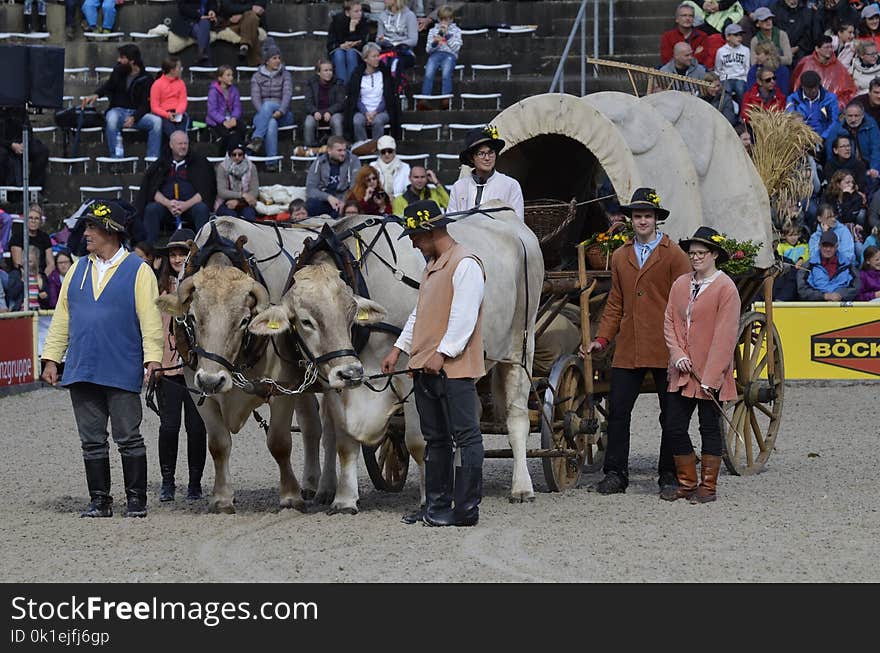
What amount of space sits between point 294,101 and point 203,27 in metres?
2.01

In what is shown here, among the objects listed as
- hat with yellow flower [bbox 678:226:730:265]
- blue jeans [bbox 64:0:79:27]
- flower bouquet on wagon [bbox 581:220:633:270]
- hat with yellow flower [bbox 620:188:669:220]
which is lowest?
flower bouquet on wagon [bbox 581:220:633:270]

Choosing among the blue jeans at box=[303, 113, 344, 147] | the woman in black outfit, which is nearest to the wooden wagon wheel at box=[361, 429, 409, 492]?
the blue jeans at box=[303, 113, 344, 147]

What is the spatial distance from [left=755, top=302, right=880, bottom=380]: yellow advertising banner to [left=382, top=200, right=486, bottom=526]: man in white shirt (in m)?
8.92

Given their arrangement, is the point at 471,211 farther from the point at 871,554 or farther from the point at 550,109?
the point at 871,554

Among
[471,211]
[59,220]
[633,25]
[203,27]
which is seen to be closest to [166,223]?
[59,220]

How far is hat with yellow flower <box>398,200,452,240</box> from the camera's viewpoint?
9.24 metres

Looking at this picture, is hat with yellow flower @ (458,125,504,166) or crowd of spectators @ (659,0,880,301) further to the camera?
crowd of spectators @ (659,0,880,301)

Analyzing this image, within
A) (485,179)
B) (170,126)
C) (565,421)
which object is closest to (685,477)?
(565,421)

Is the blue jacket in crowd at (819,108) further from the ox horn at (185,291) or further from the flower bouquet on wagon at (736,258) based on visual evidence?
the ox horn at (185,291)

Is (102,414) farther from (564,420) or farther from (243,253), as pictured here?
(564,420)

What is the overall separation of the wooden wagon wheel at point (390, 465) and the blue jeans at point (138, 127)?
11.4 metres

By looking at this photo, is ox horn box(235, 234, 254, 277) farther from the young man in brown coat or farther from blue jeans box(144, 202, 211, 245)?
blue jeans box(144, 202, 211, 245)

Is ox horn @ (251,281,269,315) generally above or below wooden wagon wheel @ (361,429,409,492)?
above

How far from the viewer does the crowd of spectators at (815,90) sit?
60.3 ft
